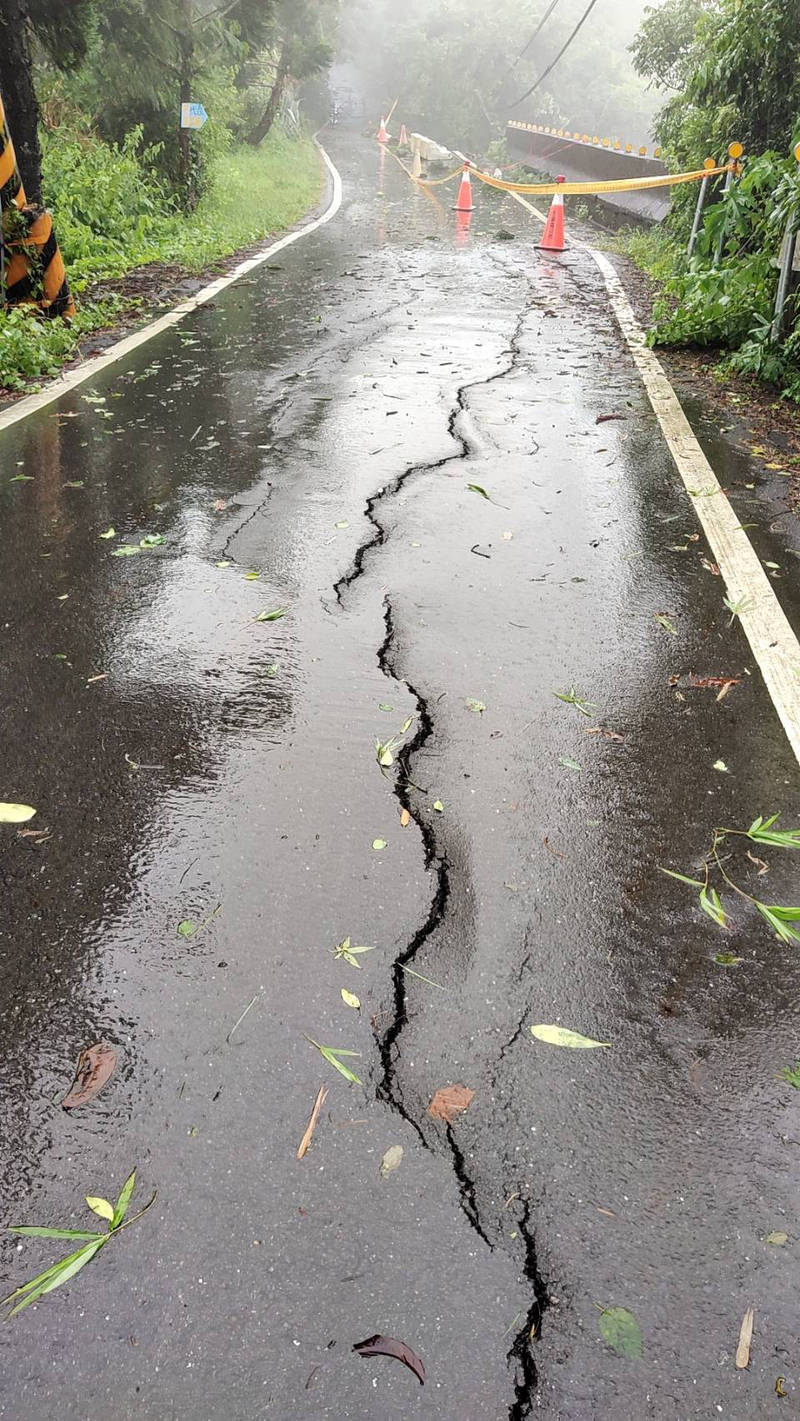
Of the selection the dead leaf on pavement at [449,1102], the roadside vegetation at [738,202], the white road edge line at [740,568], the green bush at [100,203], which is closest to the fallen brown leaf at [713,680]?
the white road edge line at [740,568]

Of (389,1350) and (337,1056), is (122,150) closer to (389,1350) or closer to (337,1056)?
(337,1056)

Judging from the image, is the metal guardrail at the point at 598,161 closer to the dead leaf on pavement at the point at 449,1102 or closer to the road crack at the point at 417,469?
the road crack at the point at 417,469

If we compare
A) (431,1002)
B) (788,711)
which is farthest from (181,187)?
(431,1002)

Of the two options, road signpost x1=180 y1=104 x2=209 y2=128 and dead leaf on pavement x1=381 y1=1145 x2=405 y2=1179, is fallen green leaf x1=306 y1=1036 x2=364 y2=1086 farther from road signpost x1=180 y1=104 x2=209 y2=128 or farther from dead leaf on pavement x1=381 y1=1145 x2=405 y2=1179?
road signpost x1=180 y1=104 x2=209 y2=128

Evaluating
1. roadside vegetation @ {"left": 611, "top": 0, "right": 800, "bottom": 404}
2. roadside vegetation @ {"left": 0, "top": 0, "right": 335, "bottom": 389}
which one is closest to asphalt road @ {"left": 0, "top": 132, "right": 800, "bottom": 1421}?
roadside vegetation @ {"left": 611, "top": 0, "right": 800, "bottom": 404}

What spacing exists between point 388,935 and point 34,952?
2.69 ft

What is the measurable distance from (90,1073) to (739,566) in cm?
347

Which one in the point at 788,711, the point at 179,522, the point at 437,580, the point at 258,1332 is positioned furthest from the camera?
the point at 179,522

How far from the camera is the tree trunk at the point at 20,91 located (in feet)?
25.8

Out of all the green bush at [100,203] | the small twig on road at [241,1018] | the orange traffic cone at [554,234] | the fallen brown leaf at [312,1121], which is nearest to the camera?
the fallen brown leaf at [312,1121]

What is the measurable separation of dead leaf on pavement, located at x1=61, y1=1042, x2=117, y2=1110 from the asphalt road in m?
0.03

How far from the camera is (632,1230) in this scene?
5.72 feet

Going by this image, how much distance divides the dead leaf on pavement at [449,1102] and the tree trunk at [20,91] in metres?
8.76

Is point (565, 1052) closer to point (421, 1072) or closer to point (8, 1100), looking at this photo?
point (421, 1072)
